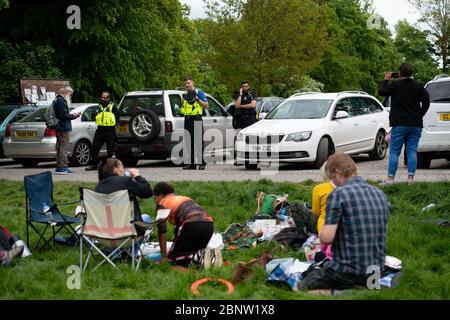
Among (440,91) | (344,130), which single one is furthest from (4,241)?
(344,130)

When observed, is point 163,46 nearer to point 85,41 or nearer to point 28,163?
point 85,41

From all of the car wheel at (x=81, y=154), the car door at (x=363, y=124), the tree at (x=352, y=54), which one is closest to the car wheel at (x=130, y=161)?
the car wheel at (x=81, y=154)

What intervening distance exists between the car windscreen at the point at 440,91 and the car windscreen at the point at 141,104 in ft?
19.9

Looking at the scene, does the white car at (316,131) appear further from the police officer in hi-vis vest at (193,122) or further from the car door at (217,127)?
the car door at (217,127)

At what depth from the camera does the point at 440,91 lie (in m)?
15.0

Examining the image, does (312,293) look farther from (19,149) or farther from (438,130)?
(19,149)

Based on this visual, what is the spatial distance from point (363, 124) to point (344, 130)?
1082 millimetres

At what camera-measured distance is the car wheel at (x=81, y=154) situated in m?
18.2

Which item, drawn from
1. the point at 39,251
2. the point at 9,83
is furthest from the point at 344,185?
the point at 9,83

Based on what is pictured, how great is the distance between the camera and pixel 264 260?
7.18 m

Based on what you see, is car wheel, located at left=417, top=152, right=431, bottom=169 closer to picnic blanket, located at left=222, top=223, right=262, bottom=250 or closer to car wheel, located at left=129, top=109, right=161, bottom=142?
car wheel, located at left=129, top=109, right=161, bottom=142
